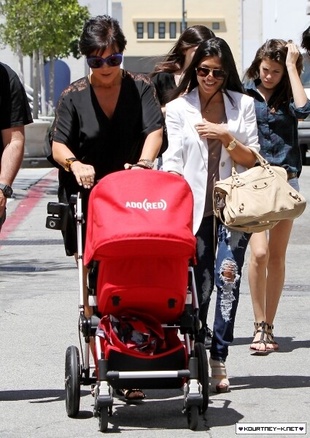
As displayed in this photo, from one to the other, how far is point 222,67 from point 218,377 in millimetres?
1651

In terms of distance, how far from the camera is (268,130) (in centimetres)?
783

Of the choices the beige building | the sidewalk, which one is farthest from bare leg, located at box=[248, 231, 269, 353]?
the beige building

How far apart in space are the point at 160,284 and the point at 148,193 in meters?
0.42

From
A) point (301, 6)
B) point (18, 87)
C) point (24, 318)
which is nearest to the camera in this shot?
point (18, 87)

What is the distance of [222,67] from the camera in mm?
6535

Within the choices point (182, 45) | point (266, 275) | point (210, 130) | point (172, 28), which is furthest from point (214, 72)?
point (172, 28)

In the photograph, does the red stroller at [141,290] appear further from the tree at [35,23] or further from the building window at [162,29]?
the building window at [162,29]

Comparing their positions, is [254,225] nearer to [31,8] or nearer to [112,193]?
[112,193]

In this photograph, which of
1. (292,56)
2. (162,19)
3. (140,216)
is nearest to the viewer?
(140,216)

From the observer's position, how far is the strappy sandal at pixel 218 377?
6.68 meters

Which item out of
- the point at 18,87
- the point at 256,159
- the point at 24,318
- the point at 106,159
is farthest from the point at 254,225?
the point at 24,318

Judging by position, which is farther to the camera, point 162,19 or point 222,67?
point 162,19

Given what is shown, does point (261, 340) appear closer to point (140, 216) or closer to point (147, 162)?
point (147, 162)

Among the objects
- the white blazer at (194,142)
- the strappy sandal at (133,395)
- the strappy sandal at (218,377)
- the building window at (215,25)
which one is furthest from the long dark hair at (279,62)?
the building window at (215,25)
